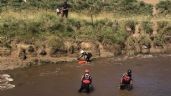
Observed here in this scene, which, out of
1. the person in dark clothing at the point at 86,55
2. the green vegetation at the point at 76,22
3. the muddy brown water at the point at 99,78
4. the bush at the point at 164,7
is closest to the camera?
the muddy brown water at the point at 99,78

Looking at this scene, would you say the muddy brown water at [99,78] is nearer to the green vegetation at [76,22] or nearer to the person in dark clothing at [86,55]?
the person in dark clothing at [86,55]

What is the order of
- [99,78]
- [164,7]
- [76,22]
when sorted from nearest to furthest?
1. [99,78]
2. [76,22]
3. [164,7]

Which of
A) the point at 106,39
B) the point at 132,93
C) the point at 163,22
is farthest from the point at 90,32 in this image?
the point at 132,93

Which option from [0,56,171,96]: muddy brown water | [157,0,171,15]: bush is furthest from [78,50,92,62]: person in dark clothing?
[157,0,171,15]: bush

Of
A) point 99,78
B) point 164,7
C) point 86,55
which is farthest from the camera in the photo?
point 164,7

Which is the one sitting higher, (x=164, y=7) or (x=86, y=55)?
(x=164, y=7)

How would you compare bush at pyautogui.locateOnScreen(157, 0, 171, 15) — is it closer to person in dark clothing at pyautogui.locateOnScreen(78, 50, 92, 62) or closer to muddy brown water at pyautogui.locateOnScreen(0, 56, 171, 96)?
muddy brown water at pyautogui.locateOnScreen(0, 56, 171, 96)

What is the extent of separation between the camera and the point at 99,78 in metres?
28.7

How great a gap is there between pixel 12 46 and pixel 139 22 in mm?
13015

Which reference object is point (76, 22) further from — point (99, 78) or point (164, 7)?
point (164, 7)

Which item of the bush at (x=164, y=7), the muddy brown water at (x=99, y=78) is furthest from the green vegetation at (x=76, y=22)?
the muddy brown water at (x=99, y=78)

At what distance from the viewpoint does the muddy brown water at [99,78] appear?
25562mm

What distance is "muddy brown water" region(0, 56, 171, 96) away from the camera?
25562 millimetres

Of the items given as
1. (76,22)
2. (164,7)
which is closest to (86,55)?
(76,22)
